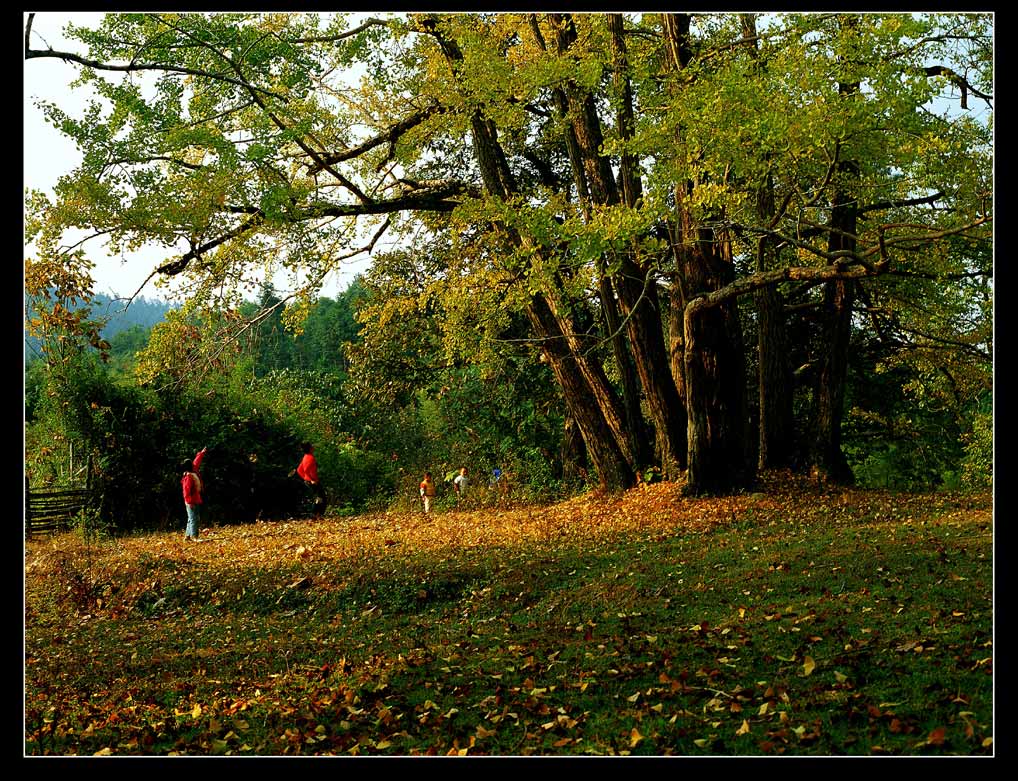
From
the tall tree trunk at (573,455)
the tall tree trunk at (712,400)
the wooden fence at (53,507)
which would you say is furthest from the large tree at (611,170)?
the wooden fence at (53,507)

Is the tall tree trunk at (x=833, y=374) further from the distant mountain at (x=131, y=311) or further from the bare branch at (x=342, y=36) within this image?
the distant mountain at (x=131, y=311)

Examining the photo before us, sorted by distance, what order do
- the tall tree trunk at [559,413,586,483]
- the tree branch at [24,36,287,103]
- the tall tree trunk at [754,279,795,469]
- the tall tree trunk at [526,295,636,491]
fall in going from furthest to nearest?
1. the tall tree trunk at [559,413,586,483]
2. the tall tree trunk at [526,295,636,491]
3. the tall tree trunk at [754,279,795,469]
4. the tree branch at [24,36,287,103]

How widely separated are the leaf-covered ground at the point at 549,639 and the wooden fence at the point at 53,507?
11.3 feet

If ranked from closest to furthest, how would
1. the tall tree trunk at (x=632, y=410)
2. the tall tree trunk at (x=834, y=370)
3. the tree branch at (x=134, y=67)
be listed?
the tree branch at (x=134, y=67) → the tall tree trunk at (x=834, y=370) → the tall tree trunk at (x=632, y=410)

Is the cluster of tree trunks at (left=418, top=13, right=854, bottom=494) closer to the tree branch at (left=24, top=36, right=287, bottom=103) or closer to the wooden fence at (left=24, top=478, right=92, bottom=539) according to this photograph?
the tree branch at (left=24, top=36, right=287, bottom=103)

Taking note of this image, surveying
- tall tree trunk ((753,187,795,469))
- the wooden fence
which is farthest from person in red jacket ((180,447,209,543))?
tall tree trunk ((753,187,795,469))

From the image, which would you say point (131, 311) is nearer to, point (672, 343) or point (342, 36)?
point (342, 36)

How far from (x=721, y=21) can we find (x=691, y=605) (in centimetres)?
911

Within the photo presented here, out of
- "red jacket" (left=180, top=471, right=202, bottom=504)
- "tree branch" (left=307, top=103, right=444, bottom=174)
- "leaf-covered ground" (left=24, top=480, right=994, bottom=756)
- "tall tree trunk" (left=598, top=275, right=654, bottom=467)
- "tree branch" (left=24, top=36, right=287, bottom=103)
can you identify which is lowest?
"leaf-covered ground" (left=24, top=480, right=994, bottom=756)

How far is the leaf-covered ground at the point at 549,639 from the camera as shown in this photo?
5.21 metres

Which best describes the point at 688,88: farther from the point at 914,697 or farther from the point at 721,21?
the point at 914,697

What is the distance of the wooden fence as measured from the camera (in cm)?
1505

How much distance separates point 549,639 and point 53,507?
11.4 m

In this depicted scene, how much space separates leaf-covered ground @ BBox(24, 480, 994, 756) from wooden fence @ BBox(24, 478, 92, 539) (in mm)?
3436
